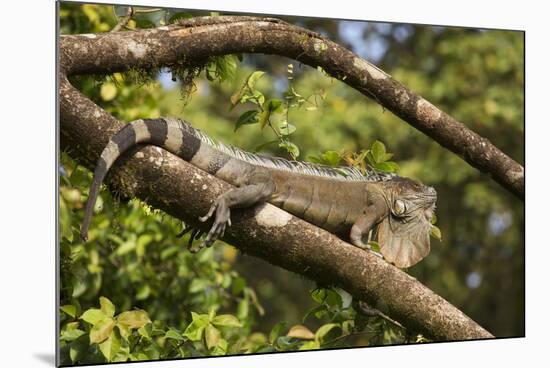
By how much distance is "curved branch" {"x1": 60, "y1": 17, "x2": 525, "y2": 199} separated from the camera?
489cm

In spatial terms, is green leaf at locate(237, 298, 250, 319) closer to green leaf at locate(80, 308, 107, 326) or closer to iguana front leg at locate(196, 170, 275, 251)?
iguana front leg at locate(196, 170, 275, 251)

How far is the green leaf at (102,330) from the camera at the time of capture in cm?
472

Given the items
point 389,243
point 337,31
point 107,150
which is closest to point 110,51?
point 107,150

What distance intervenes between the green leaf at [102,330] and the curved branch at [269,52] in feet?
4.18

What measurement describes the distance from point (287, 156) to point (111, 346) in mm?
3960

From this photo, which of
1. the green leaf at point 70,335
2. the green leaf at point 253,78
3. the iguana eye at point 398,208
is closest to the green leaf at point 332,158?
the iguana eye at point 398,208

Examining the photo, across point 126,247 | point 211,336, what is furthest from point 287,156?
point 211,336

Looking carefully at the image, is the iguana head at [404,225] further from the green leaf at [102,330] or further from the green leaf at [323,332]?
the green leaf at [102,330]

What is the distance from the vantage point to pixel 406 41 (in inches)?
416

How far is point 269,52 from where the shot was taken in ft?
17.9

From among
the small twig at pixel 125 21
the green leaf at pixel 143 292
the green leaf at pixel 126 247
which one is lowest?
the green leaf at pixel 143 292

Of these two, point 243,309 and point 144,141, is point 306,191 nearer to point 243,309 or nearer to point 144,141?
point 144,141

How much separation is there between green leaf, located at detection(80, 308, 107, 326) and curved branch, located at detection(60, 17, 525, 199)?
1.22 meters

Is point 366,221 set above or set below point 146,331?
above
